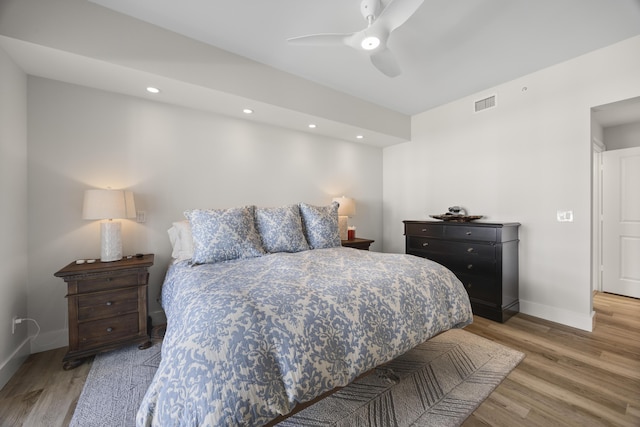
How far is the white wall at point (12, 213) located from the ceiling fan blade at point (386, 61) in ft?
8.70

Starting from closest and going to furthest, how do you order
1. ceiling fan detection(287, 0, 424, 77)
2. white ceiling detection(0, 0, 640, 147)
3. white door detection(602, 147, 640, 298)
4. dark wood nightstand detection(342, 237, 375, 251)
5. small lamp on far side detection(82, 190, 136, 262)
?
ceiling fan detection(287, 0, 424, 77), white ceiling detection(0, 0, 640, 147), small lamp on far side detection(82, 190, 136, 262), white door detection(602, 147, 640, 298), dark wood nightstand detection(342, 237, 375, 251)

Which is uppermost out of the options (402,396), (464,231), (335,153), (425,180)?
(335,153)

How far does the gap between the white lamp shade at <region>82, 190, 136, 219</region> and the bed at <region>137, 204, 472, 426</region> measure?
65 centimetres

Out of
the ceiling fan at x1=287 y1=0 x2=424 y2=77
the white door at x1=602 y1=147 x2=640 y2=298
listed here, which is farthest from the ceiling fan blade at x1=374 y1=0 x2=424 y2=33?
the white door at x1=602 y1=147 x2=640 y2=298

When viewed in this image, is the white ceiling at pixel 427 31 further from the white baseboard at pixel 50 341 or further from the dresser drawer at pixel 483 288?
the white baseboard at pixel 50 341

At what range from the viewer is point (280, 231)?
2.54 metres

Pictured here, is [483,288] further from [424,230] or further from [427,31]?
[427,31]

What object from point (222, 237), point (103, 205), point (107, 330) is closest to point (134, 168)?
point (103, 205)

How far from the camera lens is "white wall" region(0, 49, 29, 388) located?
1779 mm

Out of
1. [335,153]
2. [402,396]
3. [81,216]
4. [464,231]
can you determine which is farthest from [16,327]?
[464,231]

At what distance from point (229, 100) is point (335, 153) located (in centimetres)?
184

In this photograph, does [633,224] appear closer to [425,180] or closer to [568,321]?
[568,321]

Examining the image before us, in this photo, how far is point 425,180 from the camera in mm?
3977

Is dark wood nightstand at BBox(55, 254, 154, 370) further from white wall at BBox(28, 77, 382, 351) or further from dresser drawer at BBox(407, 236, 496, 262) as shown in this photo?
dresser drawer at BBox(407, 236, 496, 262)
